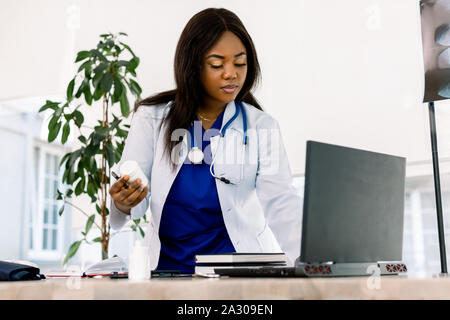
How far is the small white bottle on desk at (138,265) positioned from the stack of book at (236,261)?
142 millimetres

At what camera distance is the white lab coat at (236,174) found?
1.67 metres

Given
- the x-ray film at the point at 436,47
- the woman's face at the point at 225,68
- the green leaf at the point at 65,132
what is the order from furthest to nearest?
1. the green leaf at the point at 65,132
2. the woman's face at the point at 225,68
3. the x-ray film at the point at 436,47

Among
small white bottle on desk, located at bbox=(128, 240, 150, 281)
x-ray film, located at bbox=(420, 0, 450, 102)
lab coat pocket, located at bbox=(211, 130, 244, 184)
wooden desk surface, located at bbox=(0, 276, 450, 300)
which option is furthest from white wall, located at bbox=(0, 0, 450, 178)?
wooden desk surface, located at bbox=(0, 276, 450, 300)

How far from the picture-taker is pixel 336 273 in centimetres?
89

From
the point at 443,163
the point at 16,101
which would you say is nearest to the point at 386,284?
the point at 443,163

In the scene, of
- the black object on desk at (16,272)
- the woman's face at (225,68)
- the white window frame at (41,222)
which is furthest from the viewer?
the white window frame at (41,222)

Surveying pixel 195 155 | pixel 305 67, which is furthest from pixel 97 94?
pixel 195 155

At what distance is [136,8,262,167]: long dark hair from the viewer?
1788 mm

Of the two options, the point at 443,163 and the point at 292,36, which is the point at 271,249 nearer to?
the point at 443,163

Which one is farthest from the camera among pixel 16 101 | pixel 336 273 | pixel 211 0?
pixel 16 101

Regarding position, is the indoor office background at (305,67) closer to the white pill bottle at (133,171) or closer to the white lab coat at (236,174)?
the white lab coat at (236,174)

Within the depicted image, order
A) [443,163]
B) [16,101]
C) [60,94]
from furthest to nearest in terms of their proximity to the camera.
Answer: [16,101]
[60,94]
[443,163]

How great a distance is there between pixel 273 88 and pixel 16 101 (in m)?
2.16

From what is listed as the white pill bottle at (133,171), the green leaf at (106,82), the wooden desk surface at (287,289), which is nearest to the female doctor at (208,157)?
the white pill bottle at (133,171)
